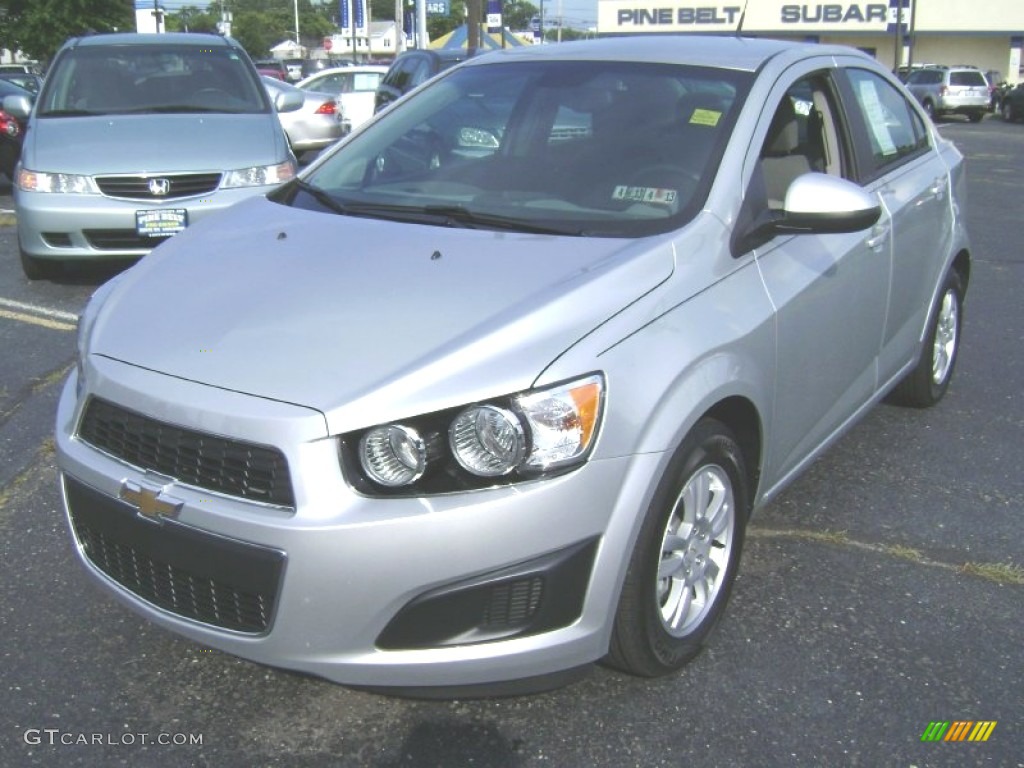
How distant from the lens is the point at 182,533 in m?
2.59

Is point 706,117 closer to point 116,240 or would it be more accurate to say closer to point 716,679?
point 716,679

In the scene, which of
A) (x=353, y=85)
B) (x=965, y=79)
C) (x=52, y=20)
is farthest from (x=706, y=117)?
(x=965, y=79)

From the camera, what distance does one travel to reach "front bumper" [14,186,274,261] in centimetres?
710

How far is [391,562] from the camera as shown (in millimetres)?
2441

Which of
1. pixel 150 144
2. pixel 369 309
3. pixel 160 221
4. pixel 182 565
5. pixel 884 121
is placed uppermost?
pixel 884 121

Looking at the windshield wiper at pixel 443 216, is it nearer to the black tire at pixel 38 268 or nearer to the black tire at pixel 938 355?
the black tire at pixel 938 355

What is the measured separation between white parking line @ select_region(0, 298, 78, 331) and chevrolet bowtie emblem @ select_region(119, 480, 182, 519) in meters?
4.24

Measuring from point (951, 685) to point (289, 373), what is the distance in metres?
1.88

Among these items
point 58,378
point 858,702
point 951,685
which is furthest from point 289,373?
point 58,378

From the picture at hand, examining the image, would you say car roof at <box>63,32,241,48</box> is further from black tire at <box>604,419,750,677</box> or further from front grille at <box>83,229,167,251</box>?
black tire at <box>604,419,750,677</box>

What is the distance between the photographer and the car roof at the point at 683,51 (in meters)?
3.82

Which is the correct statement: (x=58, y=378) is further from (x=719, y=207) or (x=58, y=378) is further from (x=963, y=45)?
(x=963, y=45)

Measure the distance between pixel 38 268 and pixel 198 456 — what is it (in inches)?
230

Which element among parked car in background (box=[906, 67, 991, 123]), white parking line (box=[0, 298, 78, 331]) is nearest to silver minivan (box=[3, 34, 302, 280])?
white parking line (box=[0, 298, 78, 331])
